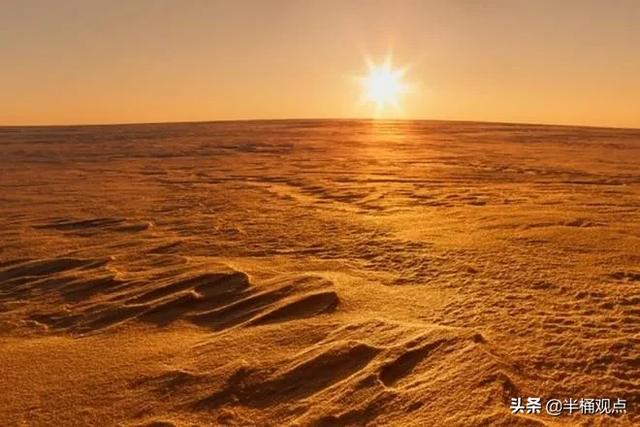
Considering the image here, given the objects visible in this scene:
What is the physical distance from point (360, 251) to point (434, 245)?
648 mm

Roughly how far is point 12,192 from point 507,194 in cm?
802

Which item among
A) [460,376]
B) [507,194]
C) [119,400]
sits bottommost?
[119,400]

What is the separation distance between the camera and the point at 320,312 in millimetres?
3270

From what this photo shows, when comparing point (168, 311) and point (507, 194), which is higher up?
point (507, 194)

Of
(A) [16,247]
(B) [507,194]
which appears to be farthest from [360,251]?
(B) [507,194]

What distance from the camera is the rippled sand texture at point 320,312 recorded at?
2357 mm

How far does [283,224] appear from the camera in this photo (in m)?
5.92

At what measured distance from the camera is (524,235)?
494 cm

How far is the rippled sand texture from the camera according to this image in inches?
92.8

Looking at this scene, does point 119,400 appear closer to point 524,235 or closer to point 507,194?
point 524,235

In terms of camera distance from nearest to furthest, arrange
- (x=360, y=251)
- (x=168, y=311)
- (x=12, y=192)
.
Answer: (x=168, y=311)
(x=360, y=251)
(x=12, y=192)

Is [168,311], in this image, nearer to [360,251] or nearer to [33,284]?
[33,284]

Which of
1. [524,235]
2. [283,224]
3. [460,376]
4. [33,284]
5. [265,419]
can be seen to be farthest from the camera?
[283,224]

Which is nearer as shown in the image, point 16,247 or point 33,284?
point 33,284
